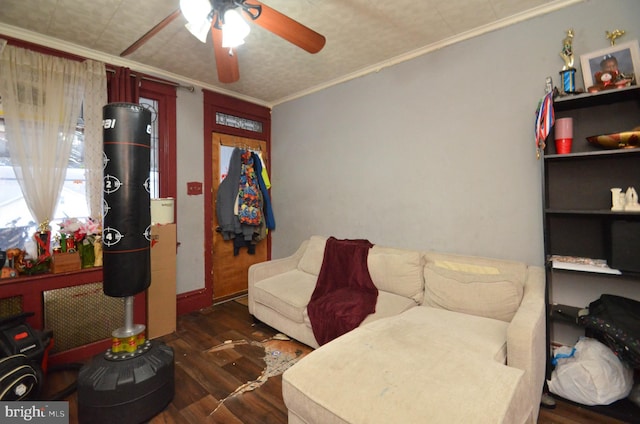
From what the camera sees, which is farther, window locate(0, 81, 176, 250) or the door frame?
the door frame

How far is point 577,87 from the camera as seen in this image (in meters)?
1.95

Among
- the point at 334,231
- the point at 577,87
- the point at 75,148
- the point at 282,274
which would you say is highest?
the point at 577,87

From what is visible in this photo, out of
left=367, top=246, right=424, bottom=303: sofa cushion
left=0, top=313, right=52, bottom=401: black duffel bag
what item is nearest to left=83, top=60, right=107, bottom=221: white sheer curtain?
left=0, top=313, right=52, bottom=401: black duffel bag

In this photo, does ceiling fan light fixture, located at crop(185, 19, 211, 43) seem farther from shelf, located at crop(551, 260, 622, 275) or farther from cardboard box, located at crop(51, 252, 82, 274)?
shelf, located at crop(551, 260, 622, 275)

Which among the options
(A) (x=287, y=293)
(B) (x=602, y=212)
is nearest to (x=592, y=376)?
(B) (x=602, y=212)

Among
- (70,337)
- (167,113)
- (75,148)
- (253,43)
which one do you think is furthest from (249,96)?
(70,337)

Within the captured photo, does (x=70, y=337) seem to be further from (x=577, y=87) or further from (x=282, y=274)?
(x=577, y=87)

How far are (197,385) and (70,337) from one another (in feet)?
3.71

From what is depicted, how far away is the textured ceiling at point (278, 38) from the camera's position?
2.01 metres

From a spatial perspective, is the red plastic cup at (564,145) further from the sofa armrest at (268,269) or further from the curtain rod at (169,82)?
the curtain rod at (169,82)

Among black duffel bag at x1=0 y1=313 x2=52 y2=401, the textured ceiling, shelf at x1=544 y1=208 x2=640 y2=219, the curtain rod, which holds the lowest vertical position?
black duffel bag at x1=0 y1=313 x2=52 y2=401

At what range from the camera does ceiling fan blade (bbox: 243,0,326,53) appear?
4.75 feet

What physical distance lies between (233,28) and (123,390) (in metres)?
1.98
